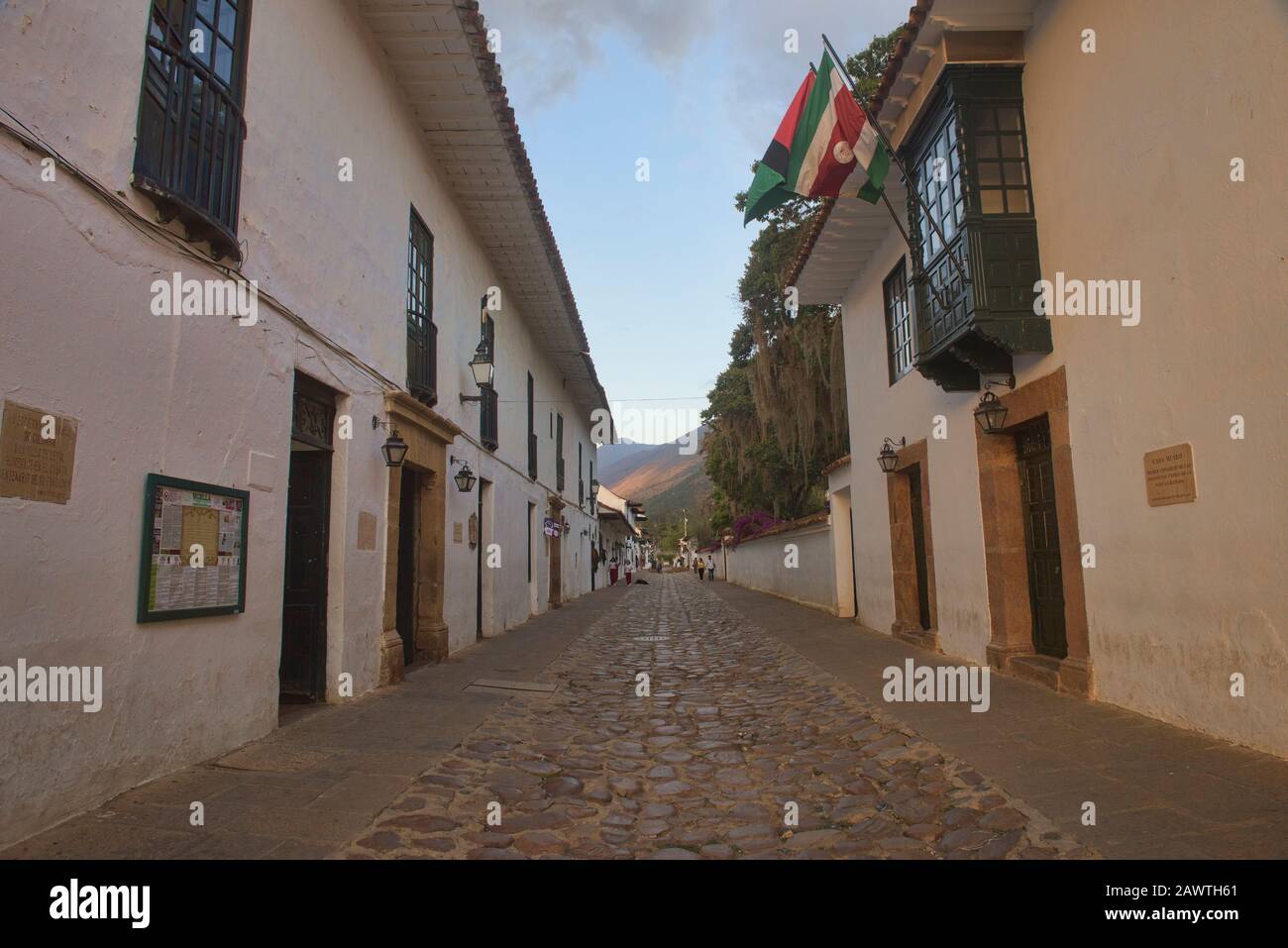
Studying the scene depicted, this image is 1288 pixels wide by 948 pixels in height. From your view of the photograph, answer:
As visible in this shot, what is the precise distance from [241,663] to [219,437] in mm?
1370

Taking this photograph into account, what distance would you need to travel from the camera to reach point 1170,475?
4.64 m

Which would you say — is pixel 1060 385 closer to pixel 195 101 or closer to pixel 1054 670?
pixel 1054 670

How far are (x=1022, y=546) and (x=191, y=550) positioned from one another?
263 inches

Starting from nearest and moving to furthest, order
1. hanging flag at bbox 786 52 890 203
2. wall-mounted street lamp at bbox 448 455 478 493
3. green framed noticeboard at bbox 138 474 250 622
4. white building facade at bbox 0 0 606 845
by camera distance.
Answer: white building facade at bbox 0 0 606 845 < green framed noticeboard at bbox 138 474 250 622 < hanging flag at bbox 786 52 890 203 < wall-mounted street lamp at bbox 448 455 478 493

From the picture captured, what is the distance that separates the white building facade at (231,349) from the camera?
3049 millimetres

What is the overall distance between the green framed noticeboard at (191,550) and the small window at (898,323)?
7.46 metres

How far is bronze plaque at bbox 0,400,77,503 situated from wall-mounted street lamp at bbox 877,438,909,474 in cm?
857

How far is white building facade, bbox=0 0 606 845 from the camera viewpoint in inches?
120

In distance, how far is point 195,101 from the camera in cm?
416

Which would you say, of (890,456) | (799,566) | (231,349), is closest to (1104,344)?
(890,456)

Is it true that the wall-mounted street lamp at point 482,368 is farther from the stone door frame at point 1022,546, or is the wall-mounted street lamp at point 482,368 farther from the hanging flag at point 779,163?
the stone door frame at point 1022,546

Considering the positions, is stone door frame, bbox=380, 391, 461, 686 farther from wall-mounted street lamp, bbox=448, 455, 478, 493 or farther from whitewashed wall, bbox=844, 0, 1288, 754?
whitewashed wall, bbox=844, 0, 1288, 754

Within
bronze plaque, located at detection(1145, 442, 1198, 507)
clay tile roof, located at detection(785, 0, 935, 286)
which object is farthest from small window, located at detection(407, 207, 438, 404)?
bronze plaque, located at detection(1145, 442, 1198, 507)
